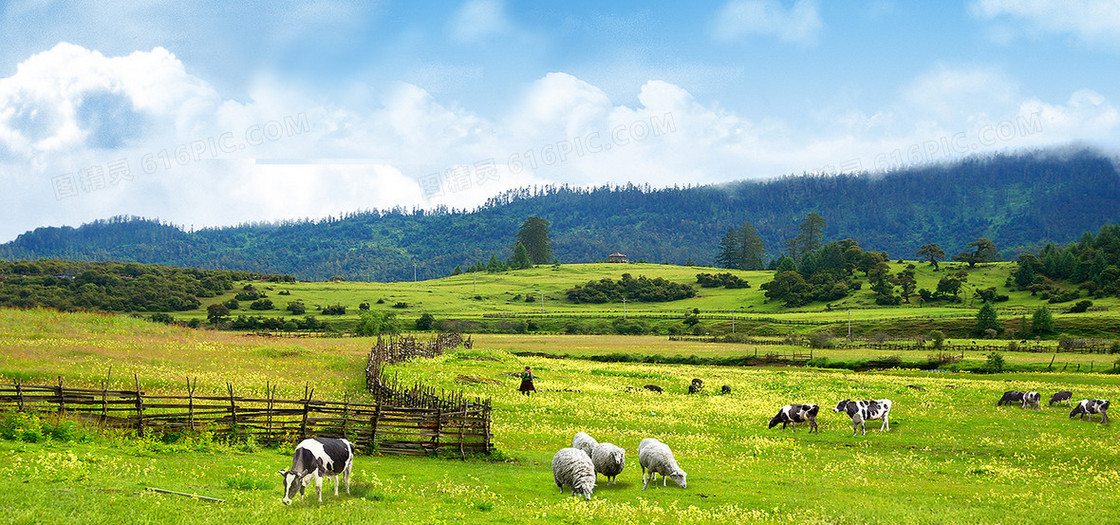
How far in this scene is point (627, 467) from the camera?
22.8 meters

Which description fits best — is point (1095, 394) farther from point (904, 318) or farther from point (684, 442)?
point (904, 318)

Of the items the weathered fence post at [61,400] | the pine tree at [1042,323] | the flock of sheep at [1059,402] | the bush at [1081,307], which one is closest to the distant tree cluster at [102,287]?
the weathered fence post at [61,400]

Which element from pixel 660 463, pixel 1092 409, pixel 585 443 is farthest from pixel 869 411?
pixel 585 443

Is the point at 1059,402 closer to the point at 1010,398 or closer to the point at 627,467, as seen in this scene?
the point at 1010,398

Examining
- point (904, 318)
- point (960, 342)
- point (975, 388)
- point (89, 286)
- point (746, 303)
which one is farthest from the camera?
point (746, 303)

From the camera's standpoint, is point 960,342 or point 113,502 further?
point 960,342

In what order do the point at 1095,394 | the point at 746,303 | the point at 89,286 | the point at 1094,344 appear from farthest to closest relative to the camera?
the point at 746,303, the point at 89,286, the point at 1094,344, the point at 1095,394

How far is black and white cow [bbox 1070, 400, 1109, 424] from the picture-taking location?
109 ft

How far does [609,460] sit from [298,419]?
11.5 metres

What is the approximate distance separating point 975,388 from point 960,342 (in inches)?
2076

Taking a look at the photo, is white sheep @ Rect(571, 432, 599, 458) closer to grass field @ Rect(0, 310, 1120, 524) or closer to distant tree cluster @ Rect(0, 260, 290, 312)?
grass field @ Rect(0, 310, 1120, 524)

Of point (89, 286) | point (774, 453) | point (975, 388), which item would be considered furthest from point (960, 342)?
point (89, 286)

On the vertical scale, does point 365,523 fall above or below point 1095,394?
above

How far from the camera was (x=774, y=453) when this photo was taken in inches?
1062
